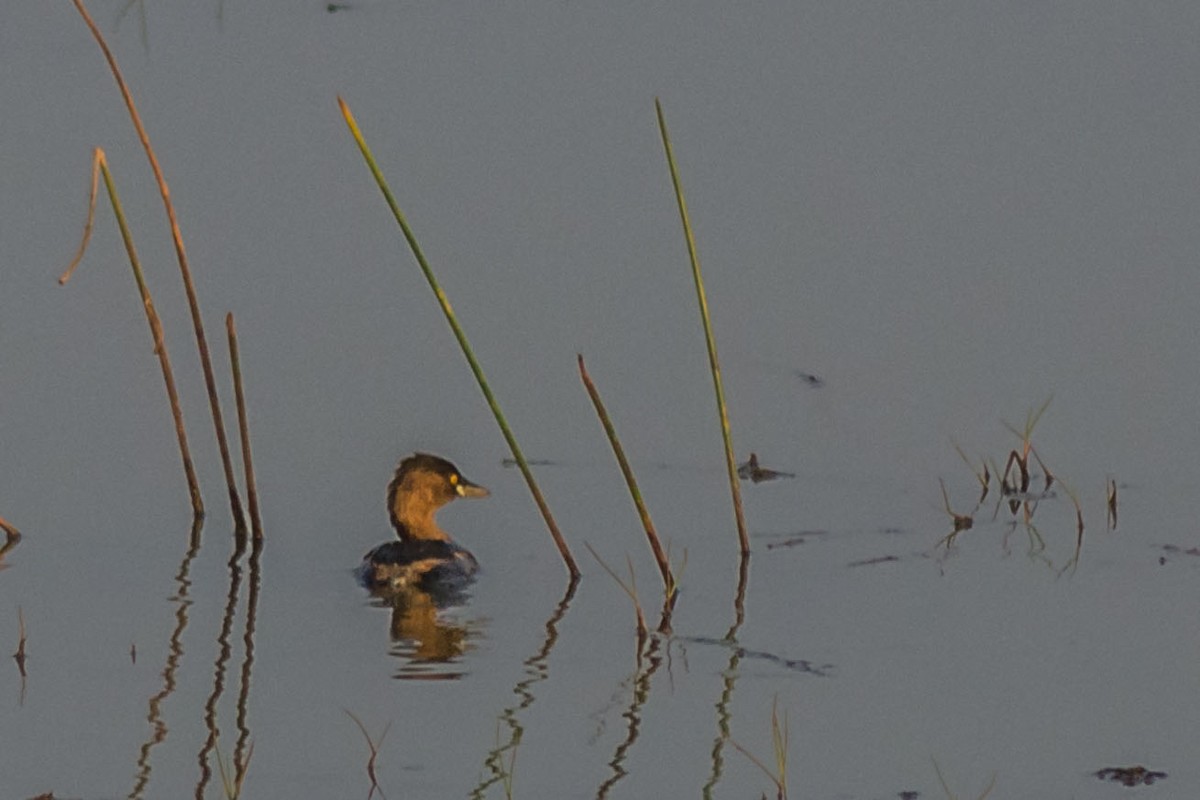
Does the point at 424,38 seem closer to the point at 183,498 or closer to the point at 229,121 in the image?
the point at 229,121

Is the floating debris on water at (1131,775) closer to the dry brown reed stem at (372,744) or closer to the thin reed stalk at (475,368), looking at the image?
the dry brown reed stem at (372,744)

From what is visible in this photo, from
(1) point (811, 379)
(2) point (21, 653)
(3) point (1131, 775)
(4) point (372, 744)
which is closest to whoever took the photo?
(3) point (1131, 775)

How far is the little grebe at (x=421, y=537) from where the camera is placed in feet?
30.7

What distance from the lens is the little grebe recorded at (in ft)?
30.7

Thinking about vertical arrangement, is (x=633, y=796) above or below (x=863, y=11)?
below

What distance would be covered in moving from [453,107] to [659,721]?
6.75 metres

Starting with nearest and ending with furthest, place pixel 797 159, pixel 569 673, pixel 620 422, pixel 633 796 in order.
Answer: pixel 633 796, pixel 569 673, pixel 620 422, pixel 797 159

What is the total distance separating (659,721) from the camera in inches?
293

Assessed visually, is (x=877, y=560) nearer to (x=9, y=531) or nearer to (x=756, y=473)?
(x=756, y=473)

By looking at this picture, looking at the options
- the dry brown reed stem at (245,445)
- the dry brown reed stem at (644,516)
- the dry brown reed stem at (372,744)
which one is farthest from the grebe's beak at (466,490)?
the dry brown reed stem at (372,744)

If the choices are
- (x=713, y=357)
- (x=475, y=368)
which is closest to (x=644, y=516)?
(x=713, y=357)

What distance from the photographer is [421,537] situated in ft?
32.3

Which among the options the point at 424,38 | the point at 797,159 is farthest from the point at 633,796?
the point at 424,38

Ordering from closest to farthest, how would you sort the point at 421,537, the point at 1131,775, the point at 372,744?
the point at 1131,775, the point at 372,744, the point at 421,537
